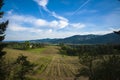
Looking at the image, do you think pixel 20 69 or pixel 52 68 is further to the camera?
pixel 52 68

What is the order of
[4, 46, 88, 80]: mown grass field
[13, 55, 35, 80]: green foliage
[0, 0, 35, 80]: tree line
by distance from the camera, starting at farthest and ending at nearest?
[4, 46, 88, 80]: mown grass field → [13, 55, 35, 80]: green foliage → [0, 0, 35, 80]: tree line

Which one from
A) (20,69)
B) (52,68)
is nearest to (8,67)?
(20,69)

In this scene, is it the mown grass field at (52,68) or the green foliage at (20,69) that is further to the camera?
the mown grass field at (52,68)

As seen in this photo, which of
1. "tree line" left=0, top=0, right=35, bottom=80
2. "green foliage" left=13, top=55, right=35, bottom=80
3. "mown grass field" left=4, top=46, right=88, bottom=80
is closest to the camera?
"tree line" left=0, top=0, right=35, bottom=80

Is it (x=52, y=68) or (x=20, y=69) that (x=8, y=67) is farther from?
(x=52, y=68)

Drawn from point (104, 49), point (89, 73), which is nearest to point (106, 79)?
point (89, 73)

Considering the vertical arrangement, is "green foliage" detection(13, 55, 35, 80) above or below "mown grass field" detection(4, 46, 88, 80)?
above

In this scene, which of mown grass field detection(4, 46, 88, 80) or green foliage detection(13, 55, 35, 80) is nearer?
green foliage detection(13, 55, 35, 80)

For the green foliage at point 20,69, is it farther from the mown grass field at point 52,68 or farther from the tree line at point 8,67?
the mown grass field at point 52,68

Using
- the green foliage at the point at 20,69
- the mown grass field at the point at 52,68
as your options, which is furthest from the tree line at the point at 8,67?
the mown grass field at the point at 52,68

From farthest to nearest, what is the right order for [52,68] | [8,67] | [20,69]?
[52,68]
[20,69]
[8,67]

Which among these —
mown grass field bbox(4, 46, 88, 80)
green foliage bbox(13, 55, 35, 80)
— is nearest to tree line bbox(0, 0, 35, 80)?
green foliage bbox(13, 55, 35, 80)

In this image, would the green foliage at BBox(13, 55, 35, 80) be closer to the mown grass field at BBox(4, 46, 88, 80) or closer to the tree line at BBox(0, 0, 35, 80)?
the tree line at BBox(0, 0, 35, 80)

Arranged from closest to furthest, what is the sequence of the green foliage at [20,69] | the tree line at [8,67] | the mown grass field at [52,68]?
the tree line at [8,67], the green foliage at [20,69], the mown grass field at [52,68]
